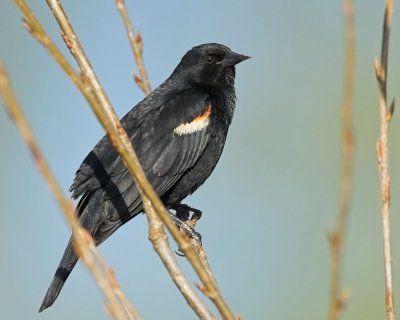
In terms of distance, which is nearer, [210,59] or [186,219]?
[186,219]

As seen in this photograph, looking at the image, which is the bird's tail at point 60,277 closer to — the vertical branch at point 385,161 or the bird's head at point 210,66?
the bird's head at point 210,66

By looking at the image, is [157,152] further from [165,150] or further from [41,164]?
[41,164]

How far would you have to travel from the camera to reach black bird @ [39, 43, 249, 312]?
319cm

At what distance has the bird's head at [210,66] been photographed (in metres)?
3.97

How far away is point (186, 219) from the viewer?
12.2 ft

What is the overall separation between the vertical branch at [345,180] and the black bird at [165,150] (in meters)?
2.30

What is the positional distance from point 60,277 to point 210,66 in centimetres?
164

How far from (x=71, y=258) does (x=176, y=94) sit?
1141mm

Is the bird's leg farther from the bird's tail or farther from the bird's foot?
the bird's tail

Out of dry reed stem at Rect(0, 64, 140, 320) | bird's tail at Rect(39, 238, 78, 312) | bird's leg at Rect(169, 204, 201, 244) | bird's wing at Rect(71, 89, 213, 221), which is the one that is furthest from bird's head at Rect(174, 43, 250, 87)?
dry reed stem at Rect(0, 64, 140, 320)

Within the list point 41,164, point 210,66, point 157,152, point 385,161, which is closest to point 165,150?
point 157,152

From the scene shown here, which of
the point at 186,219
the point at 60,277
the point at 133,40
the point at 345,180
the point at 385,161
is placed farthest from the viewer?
the point at 186,219

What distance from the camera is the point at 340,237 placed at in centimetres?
87

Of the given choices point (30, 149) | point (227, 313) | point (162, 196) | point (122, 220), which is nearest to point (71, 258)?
point (122, 220)
